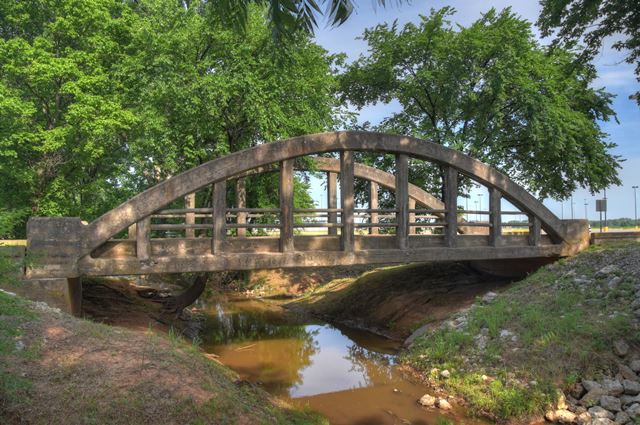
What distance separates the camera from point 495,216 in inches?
538

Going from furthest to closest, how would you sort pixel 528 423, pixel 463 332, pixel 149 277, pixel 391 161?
pixel 149 277, pixel 391 161, pixel 463 332, pixel 528 423

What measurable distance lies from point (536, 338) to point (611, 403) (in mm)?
1964

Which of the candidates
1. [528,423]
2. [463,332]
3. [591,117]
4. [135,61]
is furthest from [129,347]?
[591,117]

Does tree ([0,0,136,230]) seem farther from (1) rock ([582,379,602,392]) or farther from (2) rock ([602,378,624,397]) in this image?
(2) rock ([602,378,624,397])

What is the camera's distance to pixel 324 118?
59.9 feet

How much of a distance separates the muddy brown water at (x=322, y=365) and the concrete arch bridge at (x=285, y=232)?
2.56m

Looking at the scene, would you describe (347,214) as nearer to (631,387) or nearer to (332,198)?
(332,198)

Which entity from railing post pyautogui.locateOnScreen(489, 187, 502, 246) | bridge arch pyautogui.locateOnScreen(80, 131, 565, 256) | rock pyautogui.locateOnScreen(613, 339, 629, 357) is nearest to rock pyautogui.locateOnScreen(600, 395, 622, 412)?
rock pyautogui.locateOnScreen(613, 339, 629, 357)

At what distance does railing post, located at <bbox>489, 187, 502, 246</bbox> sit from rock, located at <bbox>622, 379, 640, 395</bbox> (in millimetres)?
6063

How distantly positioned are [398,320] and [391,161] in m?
8.88

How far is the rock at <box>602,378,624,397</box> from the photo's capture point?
7.80 meters

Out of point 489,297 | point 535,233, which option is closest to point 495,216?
point 535,233

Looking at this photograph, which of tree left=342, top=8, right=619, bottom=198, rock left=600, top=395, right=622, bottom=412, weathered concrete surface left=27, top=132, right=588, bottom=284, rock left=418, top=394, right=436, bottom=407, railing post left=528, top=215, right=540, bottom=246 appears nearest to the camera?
rock left=600, top=395, right=622, bottom=412

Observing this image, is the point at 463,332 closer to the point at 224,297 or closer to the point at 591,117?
the point at 224,297
